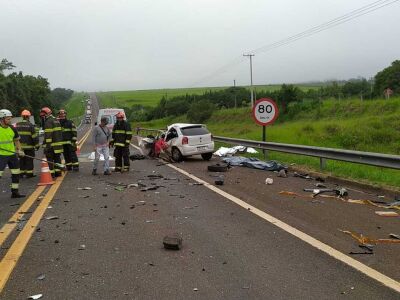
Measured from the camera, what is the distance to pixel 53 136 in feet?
44.7

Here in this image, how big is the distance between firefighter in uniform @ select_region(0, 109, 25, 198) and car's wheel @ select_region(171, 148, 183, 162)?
A: 7345 millimetres

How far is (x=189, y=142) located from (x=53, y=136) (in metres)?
5.11

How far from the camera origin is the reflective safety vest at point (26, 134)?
1434 centimetres

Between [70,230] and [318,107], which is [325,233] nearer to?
[70,230]

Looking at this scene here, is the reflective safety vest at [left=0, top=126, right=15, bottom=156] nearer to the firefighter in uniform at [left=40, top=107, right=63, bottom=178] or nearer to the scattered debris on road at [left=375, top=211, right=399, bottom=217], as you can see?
the firefighter in uniform at [left=40, top=107, right=63, bottom=178]

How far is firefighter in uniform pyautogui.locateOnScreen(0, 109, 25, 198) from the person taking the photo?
10266 mm

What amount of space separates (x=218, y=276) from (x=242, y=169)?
32.0ft

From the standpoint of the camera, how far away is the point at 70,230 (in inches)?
274

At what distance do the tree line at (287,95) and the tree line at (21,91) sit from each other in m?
21.9

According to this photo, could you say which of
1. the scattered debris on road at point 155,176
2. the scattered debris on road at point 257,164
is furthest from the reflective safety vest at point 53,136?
the scattered debris on road at point 257,164

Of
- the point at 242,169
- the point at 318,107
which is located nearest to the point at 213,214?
the point at 242,169

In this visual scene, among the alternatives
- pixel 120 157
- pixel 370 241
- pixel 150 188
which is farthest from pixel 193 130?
pixel 370 241

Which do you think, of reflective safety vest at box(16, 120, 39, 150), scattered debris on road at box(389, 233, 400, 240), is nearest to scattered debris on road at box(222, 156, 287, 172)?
reflective safety vest at box(16, 120, 39, 150)

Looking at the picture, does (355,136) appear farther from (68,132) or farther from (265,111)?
(68,132)
